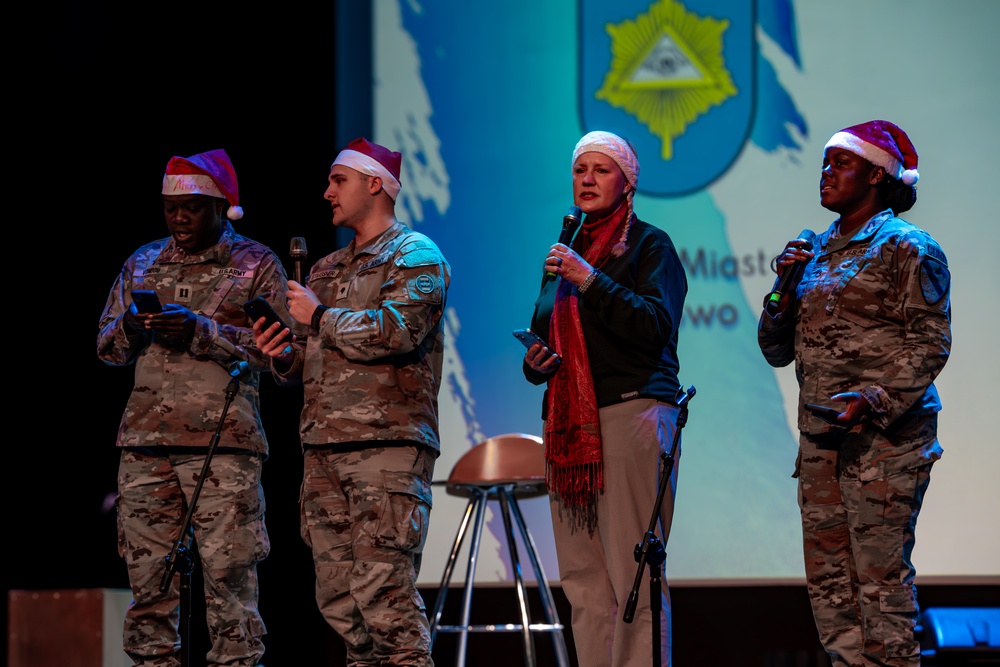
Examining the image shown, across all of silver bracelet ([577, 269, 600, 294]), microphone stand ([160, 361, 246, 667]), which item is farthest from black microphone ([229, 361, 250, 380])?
silver bracelet ([577, 269, 600, 294])

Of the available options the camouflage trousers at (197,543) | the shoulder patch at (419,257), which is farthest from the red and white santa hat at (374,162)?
the camouflage trousers at (197,543)

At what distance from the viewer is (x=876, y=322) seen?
10.1 ft

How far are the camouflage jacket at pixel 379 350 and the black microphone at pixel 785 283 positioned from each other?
3.05 ft

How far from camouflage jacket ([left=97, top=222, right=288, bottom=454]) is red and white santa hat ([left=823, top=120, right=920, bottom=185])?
185 cm

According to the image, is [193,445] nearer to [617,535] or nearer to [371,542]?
[371,542]

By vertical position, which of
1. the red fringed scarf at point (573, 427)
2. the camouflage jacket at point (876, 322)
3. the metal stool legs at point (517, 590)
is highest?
the camouflage jacket at point (876, 322)

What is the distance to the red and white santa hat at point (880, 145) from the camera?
10.6 ft

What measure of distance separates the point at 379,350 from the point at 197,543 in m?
0.95

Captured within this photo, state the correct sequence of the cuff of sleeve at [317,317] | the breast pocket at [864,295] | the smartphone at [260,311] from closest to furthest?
1. the breast pocket at [864,295]
2. the cuff of sleeve at [317,317]
3. the smartphone at [260,311]

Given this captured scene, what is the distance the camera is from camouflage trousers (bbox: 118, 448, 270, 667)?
11.8ft

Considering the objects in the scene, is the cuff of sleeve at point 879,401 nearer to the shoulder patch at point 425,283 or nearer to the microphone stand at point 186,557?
the shoulder patch at point 425,283

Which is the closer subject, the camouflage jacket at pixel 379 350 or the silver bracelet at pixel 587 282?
the silver bracelet at pixel 587 282

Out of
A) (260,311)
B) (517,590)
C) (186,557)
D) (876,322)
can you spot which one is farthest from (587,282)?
(517,590)

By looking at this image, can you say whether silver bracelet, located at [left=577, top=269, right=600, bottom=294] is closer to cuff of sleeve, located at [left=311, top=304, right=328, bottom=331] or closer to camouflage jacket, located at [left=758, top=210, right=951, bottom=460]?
camouflage jacket, located at [left=758, top=210, right=951, bottom=460]
